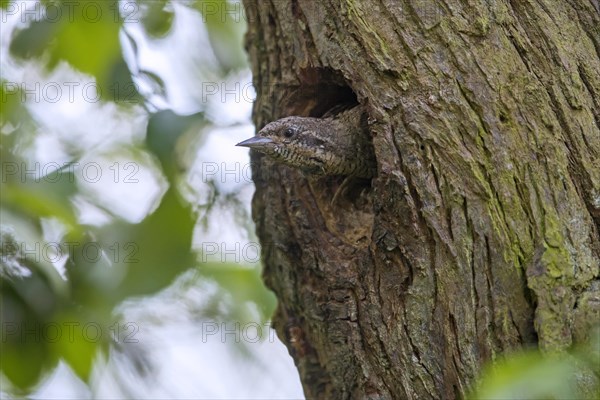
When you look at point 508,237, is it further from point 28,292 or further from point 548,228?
point 28,292

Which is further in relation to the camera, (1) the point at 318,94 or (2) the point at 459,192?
(1) the point at 318,94

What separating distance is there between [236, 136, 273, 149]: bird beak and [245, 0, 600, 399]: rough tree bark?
0.45 metres

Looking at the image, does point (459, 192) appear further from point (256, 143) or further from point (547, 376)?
point (547, 376)

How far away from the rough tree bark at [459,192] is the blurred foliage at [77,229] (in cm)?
77

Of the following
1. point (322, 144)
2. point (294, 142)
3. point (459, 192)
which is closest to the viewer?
point (459, 192)

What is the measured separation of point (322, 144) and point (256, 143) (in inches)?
13.4

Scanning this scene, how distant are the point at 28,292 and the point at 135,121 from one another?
1.48 metres

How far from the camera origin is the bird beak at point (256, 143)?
3.92 metres

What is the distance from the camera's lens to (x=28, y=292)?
338cm

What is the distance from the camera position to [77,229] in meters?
3.64

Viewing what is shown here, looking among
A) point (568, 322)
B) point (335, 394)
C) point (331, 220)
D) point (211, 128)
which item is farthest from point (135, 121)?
point (568, 322)

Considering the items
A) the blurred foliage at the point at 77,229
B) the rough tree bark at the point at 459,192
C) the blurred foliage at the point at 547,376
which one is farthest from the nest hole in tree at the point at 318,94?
the blurred foliage at the point at 547,376

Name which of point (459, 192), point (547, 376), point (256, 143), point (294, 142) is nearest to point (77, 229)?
point (256, 143)

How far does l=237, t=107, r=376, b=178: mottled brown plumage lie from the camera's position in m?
3.91
